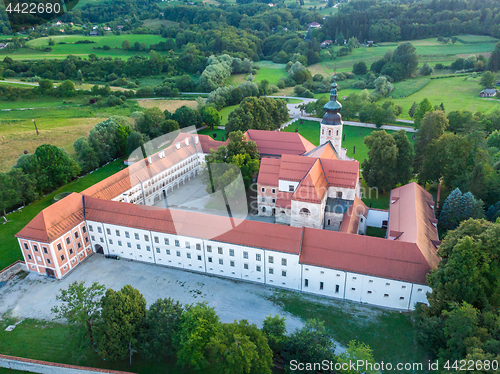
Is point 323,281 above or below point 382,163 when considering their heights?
below

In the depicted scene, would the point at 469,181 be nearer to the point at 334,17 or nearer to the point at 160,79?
the point at 160,79

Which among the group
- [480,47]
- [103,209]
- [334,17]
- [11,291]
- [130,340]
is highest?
[334,17]

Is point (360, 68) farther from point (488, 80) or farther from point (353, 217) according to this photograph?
point (353, 217)

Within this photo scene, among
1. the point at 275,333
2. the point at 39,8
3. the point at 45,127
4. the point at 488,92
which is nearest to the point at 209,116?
the point at 45,127

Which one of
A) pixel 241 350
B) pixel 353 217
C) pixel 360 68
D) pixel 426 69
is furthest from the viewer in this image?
pixel 360 68

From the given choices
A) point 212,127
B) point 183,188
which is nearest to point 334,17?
point 212,127
